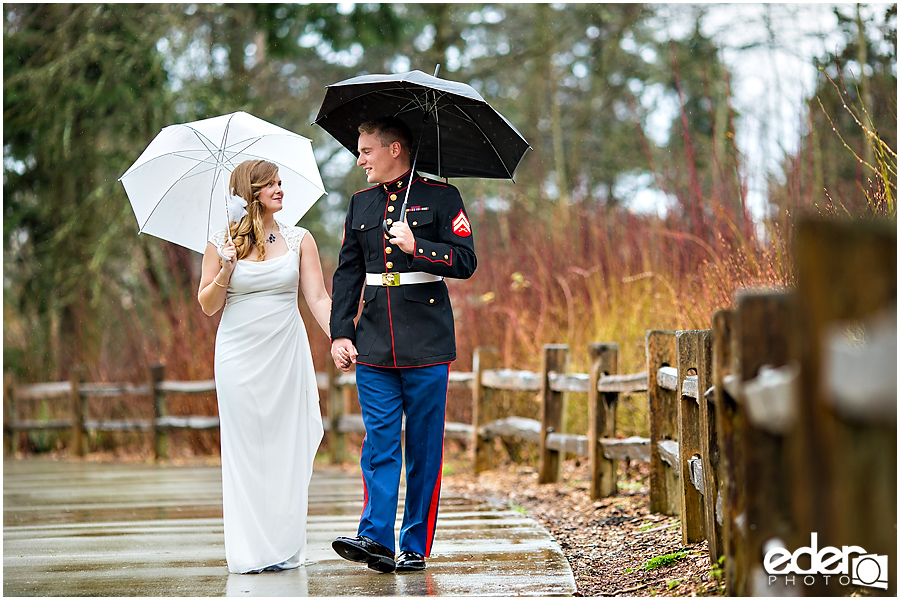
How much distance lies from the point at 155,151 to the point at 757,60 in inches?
392

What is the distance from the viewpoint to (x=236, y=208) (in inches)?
167

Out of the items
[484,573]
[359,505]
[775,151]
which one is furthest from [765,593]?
[775,151]

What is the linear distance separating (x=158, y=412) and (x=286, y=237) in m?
6.99

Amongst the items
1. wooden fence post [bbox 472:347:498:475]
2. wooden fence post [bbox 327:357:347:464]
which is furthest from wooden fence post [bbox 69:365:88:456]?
wooden fence post [bbox 472:347:498:475]

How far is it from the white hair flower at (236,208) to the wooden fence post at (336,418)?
5498 mm

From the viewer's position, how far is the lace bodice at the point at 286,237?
433 centimetres

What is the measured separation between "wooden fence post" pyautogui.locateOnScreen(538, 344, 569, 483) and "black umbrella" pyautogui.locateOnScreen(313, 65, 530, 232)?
2.61m

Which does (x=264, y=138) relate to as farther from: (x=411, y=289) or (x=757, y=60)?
(x=757, y=60)

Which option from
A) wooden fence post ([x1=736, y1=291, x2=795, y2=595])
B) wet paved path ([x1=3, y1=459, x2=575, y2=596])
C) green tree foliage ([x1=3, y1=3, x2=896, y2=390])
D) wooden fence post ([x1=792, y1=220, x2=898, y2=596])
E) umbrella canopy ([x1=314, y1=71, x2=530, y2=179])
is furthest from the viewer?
green tree foliage ([x1=3, y1=3, x2=896, y2=390])

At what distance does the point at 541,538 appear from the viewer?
477 centimetres

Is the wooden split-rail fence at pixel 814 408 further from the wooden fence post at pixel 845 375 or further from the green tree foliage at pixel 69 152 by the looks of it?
the green tree foliage at pixel 69 152

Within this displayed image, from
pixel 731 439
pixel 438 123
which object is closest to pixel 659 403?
A: pixel 438 123

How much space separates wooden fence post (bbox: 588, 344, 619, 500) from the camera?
6.12 m

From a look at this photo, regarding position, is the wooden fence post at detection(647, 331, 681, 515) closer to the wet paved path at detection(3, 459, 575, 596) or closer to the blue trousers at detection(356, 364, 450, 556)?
the wet paved path at detection(3, 459, 575, 596)
